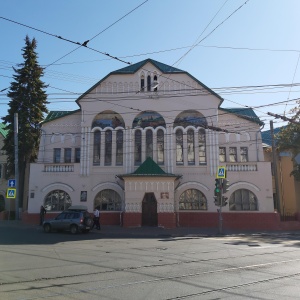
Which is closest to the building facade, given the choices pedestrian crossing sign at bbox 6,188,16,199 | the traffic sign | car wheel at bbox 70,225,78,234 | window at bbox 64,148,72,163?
window at bbox 64,148,72,163

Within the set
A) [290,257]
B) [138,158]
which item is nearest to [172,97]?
[138,158]

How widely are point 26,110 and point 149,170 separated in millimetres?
14516

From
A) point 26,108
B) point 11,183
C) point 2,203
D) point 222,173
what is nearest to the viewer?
point 222,173

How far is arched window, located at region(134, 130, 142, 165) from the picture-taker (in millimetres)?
30252

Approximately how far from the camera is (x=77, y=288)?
7.89 meters

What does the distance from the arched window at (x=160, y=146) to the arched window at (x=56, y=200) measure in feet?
27.1

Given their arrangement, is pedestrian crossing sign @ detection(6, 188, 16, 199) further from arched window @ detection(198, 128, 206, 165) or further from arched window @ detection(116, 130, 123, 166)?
arched window @ detection(198, 128, 206, 165)

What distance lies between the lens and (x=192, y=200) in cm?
2912

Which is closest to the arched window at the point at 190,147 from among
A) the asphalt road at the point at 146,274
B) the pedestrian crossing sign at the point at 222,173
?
the pedestrian crossing sign at the point at 222,173

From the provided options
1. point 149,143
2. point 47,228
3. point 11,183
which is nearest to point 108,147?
point 149,143

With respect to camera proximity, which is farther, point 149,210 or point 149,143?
point 149,143

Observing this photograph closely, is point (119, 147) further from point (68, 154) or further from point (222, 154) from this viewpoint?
point (222, 154)

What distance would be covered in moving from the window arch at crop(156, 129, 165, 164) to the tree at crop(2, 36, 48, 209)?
38.6ft

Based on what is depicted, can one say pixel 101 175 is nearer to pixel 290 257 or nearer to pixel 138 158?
pixel 138 158
